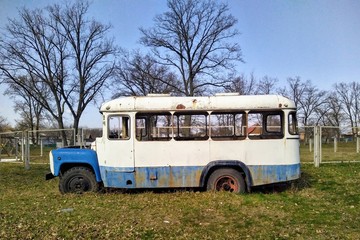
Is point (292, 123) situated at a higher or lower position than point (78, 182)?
higher

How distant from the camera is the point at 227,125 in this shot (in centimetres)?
→ 924

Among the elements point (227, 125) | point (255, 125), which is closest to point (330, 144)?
point (255, 125)

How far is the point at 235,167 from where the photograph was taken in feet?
29.6

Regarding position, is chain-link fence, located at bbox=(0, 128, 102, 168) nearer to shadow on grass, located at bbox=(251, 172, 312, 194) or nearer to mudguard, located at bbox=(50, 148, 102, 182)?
mudguard, located at bbox=(50, 148, 102, 182)

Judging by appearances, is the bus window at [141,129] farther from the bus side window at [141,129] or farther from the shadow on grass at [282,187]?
the shadow on grass at [282,187]

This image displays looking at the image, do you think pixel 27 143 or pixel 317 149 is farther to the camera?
pixel 27 143

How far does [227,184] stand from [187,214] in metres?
2.33

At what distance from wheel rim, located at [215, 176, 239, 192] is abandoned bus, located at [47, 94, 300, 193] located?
27mm

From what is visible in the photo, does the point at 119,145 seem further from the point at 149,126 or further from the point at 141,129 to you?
the point at 149,126

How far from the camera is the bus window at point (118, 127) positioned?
29.8ft


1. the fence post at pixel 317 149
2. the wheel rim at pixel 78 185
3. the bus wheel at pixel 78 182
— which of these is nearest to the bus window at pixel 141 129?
the bus wheel at pixel 78 182

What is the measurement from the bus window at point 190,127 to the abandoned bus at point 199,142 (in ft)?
0.09

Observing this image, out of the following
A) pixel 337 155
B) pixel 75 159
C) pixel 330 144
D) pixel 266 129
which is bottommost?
pixel 330 144

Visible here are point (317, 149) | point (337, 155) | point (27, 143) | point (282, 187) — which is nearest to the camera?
point (282, 187)
